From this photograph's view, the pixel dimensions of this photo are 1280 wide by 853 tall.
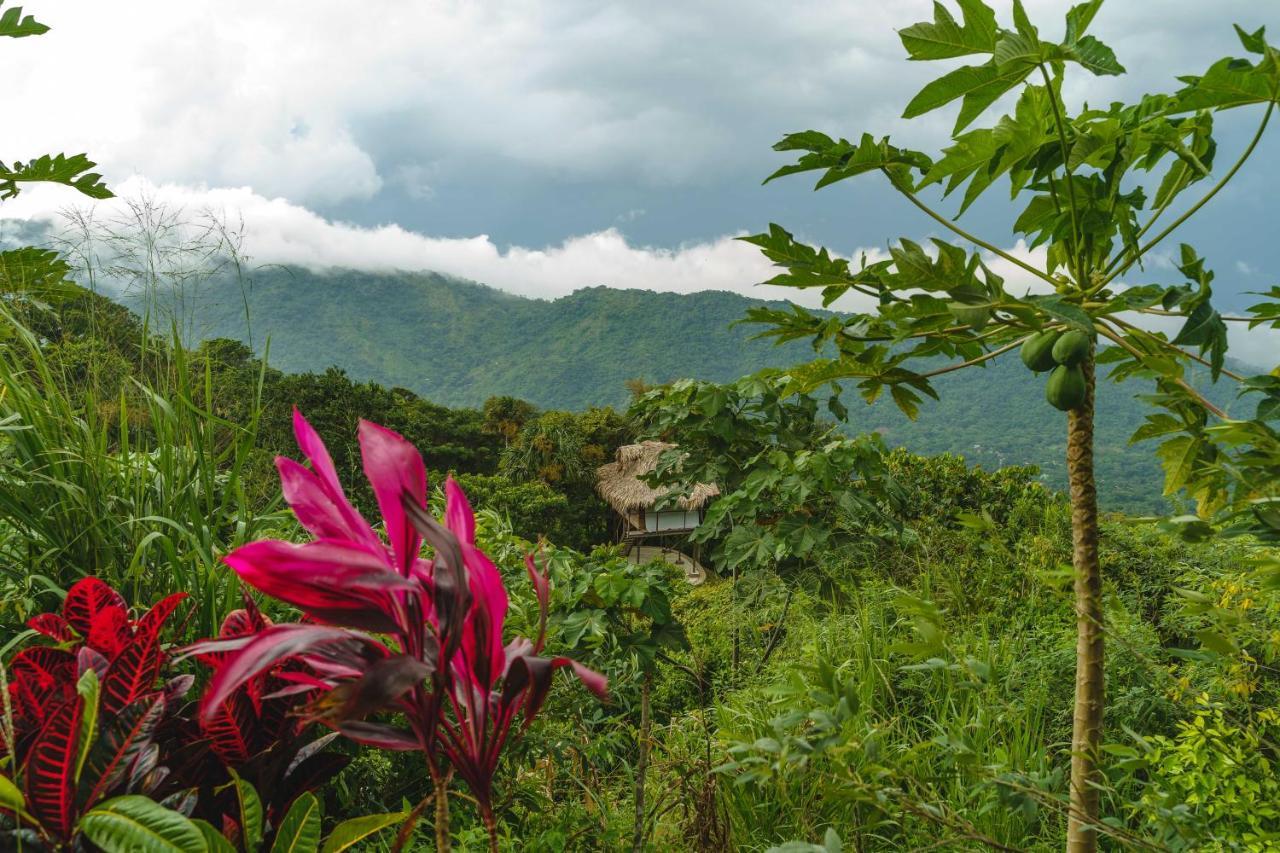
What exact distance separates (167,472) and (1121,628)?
2863 mm

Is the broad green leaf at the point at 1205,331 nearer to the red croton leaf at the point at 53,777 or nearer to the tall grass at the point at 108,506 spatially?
the red croton leaf at the point at 53,777

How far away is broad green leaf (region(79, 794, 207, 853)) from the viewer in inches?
30.2

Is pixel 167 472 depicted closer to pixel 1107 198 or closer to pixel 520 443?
pixel 1107 198

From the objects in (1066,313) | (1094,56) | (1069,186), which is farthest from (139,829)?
(1094,56)

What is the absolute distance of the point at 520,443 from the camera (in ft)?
68.1

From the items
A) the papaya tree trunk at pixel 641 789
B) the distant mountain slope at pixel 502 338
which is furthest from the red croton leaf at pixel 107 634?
the distant mountain slope at pixel 502 338

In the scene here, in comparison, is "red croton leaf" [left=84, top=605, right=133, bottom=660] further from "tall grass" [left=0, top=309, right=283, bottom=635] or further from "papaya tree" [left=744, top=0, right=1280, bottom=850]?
"papaya tree" [left=744, top=0, right=1280, bottom=850]

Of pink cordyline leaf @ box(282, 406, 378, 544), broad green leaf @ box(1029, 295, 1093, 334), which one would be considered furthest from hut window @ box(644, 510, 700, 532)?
pink cordyline leaf @ box(282, 406, 378, 544)

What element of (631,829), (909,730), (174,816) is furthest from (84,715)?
(909,730)

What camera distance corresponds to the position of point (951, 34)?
90 centimetres

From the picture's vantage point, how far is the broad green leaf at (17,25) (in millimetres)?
2154

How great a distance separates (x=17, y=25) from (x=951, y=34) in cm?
261

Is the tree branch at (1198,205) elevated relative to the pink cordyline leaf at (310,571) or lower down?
elevated

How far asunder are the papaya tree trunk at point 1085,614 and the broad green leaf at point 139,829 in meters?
1.02
